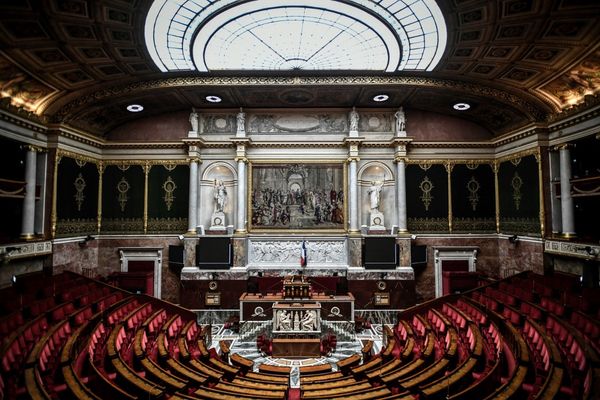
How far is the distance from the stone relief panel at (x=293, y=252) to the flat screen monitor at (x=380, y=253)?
1186 mm

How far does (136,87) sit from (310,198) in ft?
30.2

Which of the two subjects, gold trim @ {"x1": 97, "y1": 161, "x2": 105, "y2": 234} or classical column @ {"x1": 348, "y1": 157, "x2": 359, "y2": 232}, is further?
gold trim @ {"x1": 97, "y1": 161, "x2": 105, "y2": 234}

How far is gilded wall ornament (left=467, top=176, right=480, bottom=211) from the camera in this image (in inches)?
685

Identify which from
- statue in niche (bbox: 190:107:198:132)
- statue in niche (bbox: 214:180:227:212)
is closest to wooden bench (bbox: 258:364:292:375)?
statue in niche (bbox: 214:180:227:212)

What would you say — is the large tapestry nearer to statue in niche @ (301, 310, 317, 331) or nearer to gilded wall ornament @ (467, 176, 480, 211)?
statue in niche @ (301, 310, 317, 331)

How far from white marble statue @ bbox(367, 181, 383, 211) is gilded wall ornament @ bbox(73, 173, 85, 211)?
13.8 meters

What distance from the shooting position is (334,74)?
47.9 feet

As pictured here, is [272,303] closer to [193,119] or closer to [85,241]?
[85,241]

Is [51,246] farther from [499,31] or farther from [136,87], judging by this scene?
[499,31]

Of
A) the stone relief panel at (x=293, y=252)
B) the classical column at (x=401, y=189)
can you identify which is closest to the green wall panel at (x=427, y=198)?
the classical column at (x=401, y=189)

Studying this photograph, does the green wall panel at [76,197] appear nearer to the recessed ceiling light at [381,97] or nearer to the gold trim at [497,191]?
the recessed ceiling light at [381,97]

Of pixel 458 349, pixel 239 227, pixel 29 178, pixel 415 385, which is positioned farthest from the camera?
pixel 239 227

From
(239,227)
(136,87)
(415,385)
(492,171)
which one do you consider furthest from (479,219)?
(136,87)

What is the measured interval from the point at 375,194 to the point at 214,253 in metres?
8.33
